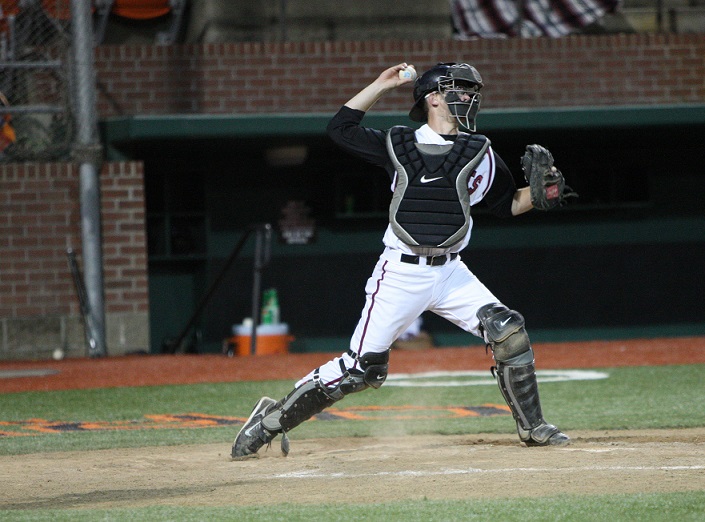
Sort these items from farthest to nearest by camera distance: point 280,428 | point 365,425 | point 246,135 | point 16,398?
point 246,135
point 16,398
point 365,425
point 280,428

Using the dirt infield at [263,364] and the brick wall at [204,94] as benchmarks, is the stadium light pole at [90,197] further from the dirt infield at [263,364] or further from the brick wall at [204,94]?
the dirt infield at [263,364]

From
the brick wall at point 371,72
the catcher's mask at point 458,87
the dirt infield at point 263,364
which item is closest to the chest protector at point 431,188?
the catcher's mask at point 458,87

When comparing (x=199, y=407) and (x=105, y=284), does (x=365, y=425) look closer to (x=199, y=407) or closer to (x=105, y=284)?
(x=199, y=407)

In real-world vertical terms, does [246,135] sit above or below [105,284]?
above

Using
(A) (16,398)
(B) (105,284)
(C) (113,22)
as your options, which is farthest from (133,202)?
(A) (16,398)

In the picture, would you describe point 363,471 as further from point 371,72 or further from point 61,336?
point 371,72

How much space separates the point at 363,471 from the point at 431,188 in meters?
1.39

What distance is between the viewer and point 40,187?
43.9 ft

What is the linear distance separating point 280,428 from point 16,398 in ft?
13.9

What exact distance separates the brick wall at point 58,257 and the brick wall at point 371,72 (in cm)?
102

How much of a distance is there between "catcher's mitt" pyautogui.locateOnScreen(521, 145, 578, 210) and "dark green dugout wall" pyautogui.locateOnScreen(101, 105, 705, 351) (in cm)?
826

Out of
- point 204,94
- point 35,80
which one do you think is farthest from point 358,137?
point 35,80

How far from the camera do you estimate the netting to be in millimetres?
13258

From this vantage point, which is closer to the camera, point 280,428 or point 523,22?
point 280,428
